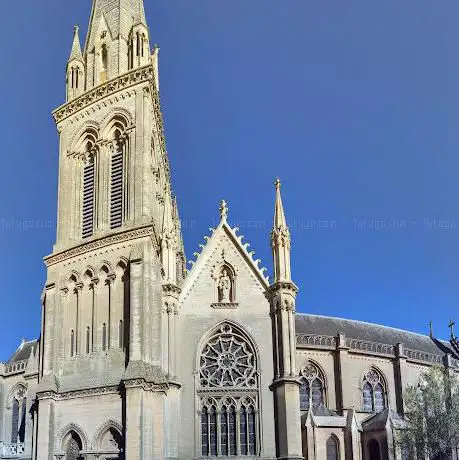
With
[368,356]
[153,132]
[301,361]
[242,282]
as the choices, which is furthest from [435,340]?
[153,132]

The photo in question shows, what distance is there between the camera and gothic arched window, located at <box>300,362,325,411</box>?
52.6m

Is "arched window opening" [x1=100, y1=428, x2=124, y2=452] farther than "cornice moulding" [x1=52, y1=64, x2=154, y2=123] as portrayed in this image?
No

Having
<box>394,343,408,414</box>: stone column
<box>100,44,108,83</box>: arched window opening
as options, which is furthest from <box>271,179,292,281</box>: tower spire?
<box>394,343,408,414</box>: stone column

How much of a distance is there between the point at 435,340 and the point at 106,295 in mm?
38114

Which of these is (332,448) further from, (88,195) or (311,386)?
(88,195)

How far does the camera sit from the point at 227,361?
4138cm

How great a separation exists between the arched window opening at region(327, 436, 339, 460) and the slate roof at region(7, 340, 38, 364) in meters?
27.6

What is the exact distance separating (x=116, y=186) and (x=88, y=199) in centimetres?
221

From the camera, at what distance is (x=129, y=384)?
3719 centimetres

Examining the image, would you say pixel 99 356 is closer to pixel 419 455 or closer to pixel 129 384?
pixel 129 384

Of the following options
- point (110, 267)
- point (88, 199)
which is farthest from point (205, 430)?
point (88, 199)

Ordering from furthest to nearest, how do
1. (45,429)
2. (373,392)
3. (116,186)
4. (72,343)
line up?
(373,392)
(116,186)
(72,343)
(45,429)

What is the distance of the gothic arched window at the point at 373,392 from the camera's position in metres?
54.3

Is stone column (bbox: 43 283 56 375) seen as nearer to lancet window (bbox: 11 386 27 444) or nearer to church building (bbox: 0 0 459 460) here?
church building (bbox: 0 0 459 460)
